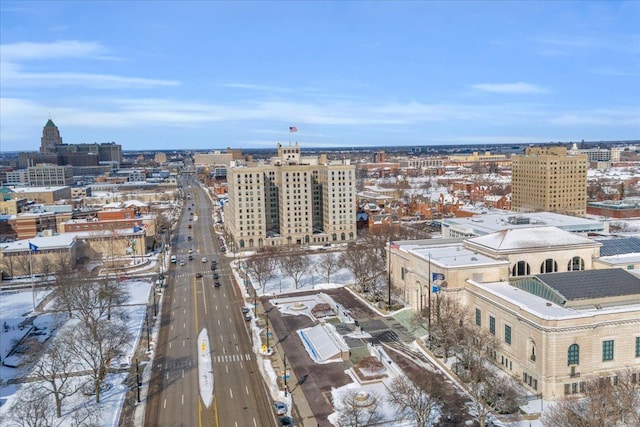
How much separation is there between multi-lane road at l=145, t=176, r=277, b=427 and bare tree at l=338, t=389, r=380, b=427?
7083mm

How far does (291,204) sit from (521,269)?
245 ft

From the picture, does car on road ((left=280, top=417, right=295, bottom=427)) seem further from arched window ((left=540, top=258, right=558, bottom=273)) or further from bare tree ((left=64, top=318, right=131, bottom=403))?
arched window ((left=540, top=258, right=558, bottom=273))

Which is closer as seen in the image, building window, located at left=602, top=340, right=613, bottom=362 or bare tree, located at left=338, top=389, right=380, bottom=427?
bare tree, located at left=338, top=389, right=380, bottom=427

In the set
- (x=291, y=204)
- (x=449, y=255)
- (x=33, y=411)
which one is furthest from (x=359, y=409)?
(x=291, y=204)

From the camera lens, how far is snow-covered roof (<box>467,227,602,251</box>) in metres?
78.8

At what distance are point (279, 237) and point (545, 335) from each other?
97.5m

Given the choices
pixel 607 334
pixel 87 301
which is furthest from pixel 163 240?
pixel 607 334

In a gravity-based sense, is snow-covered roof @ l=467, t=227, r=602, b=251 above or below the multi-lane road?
above

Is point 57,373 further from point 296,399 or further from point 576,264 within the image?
point 576,264

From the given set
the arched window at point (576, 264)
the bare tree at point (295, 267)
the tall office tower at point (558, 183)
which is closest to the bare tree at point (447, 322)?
the arched window at point (576, 264)

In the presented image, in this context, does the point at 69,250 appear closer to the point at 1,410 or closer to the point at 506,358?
the point at 1,410

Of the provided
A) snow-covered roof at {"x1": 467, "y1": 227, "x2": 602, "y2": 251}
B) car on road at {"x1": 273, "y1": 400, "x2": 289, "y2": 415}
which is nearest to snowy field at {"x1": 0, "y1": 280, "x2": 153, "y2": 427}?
car on road at {"x1": 273, "y1": 400, "x2": 289, "y2": 415}

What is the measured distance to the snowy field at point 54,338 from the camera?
5334 centimetres

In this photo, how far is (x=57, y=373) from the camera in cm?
5881
